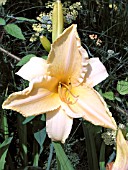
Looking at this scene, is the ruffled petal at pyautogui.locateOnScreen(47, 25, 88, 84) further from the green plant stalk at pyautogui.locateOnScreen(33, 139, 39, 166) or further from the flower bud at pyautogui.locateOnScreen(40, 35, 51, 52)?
the green plant stalk at pyautogui.locateOnScreen(33, 139, 39, 166)

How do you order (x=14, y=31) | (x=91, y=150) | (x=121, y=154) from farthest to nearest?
(x=91, y=150), (x=14, y=31), (x=121, y=154)

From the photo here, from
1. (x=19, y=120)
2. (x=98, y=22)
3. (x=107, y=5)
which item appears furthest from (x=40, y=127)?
(x=107, y=5)

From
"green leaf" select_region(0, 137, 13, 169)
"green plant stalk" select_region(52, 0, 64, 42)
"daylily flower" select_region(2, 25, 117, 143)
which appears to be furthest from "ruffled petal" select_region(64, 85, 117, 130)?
"green leaf" select_region(0, 137, 13, 169)

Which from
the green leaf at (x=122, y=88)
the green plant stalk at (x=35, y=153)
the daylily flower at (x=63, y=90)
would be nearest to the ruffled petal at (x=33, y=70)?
the daylily flower at (x=63, y=90)

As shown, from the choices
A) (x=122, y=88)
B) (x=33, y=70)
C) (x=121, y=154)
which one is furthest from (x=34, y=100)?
(x=122, y=88)

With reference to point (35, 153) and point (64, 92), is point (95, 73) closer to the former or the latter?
point (64, 92)
